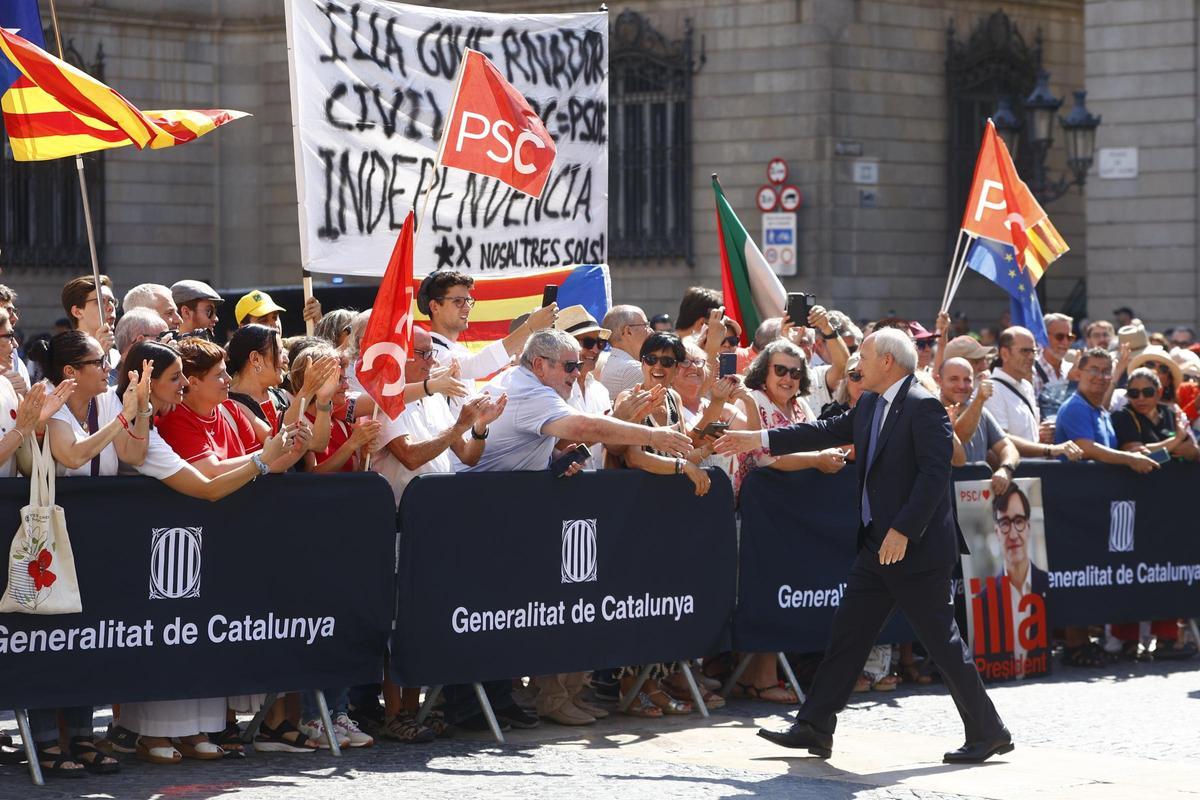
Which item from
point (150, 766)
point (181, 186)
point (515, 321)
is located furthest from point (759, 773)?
point (181, 186)

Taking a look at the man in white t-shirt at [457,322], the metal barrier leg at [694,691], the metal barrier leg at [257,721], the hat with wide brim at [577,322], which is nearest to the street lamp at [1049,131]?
the hat with wide brim at [577,322]

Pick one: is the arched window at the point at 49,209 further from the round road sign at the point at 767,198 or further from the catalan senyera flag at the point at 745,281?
the catalan senyera flag at the point at 745,281

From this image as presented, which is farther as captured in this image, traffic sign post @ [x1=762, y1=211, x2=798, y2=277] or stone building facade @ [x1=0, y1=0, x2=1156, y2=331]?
traffic sign post @ [x1=762, y1=211, x2=798, y2=277]

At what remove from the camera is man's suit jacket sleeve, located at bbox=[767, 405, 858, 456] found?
31.3 feet

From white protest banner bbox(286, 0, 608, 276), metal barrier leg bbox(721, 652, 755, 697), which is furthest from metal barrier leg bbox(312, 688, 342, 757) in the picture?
metal barrier leg bbox(721, 652, 755, 697)

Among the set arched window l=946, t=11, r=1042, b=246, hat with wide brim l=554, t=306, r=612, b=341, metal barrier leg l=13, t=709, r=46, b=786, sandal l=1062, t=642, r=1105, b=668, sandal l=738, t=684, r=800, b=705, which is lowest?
sandal l=1062, t=642, r=1105, b=668

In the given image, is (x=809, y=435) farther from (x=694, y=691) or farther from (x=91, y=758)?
(x=91, y=758)

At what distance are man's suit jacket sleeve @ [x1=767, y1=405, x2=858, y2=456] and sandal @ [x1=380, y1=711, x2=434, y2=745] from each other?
6.98 feet

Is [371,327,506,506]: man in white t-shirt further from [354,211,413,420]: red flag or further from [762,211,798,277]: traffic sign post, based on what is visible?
[762,211,798,277]: traffic sign post

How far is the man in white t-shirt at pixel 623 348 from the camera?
38.8 ft

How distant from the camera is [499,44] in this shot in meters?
12.1

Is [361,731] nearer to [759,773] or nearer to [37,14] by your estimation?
[759,773]

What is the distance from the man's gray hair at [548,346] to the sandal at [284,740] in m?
2.08

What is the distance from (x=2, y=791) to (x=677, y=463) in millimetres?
3735
